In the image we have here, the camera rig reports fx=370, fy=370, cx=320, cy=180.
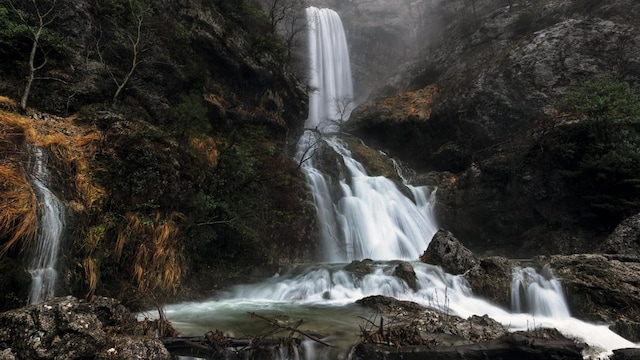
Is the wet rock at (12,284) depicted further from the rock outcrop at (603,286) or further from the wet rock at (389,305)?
the rock outcrop at (603,286)

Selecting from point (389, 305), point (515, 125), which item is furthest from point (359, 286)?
point (515, 125)

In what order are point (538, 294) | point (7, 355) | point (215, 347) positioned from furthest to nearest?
point (538, 294) < point (215, 347) < point (7, 355)

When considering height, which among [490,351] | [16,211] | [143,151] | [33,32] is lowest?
[490,351]

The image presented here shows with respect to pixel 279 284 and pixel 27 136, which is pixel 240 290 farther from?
pixel 27 136

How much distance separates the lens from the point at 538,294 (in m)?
9.58

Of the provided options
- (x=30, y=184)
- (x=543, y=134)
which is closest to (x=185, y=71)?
(x=30, y=184)

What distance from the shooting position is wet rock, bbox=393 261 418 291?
418 inches

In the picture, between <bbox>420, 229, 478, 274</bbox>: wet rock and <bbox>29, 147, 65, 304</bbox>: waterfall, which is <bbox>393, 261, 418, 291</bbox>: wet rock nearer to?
<bbox>420, 229, 478, 274</bbox>: wet rock

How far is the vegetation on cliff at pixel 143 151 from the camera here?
7.59 m

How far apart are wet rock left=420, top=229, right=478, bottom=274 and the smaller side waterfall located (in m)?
1.74

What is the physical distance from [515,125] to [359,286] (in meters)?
14.3

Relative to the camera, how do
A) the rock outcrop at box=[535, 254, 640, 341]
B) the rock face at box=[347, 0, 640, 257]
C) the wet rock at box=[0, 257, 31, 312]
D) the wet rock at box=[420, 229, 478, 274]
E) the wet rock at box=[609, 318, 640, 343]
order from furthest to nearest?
the rock face at box=[347, 0, 640, 257] → the wet rock at box=[420, 229, 478, 274] → the rock outcrop at box=[535, 254, 640, 341] → the wet rock at box=[609, 318, 640, 343] → the wet rock at box=[0, 257, 31, 312]

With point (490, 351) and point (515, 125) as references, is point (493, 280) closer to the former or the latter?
point (490, 351)

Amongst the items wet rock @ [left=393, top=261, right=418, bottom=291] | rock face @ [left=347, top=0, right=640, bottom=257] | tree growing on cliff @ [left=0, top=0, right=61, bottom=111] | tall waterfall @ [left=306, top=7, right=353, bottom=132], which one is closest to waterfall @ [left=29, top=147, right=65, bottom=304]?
tree growing on cliff @ [left=0, top=0, right=61, bottom=111]
